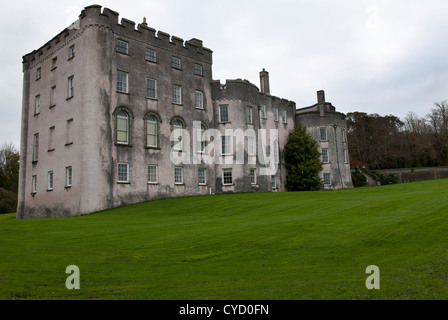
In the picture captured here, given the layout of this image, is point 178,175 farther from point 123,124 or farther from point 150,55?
Answer: point 150,55

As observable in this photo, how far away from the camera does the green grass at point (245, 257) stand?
828cm

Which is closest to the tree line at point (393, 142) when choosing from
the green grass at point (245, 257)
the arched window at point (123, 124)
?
the arched window at point (123, 124)

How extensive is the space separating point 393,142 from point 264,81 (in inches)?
1557

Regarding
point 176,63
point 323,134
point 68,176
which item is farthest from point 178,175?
point 323,134

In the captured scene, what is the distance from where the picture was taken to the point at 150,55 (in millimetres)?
36969

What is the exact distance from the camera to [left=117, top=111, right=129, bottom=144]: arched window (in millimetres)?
33438

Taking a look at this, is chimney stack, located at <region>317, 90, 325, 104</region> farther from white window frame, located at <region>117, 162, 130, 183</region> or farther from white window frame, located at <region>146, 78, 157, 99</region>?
white window frame, located at <region>117, 162, 130, 183</region>

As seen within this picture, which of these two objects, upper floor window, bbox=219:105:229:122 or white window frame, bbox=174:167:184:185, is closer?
white window frame, bbox=174:167:184:185

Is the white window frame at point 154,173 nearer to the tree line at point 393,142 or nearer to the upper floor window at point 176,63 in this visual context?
the upper floor window at point 176,63

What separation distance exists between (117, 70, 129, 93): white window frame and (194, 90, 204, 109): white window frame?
7.66 metres

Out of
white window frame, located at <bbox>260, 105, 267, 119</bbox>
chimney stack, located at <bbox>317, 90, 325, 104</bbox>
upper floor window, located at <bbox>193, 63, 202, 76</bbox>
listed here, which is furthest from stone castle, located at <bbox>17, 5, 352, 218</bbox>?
chimney stack, located at <bbox>317, 90, 325, 104</bbox>

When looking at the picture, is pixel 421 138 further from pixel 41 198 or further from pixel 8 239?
pixel 8 239

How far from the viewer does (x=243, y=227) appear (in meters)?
16.5
